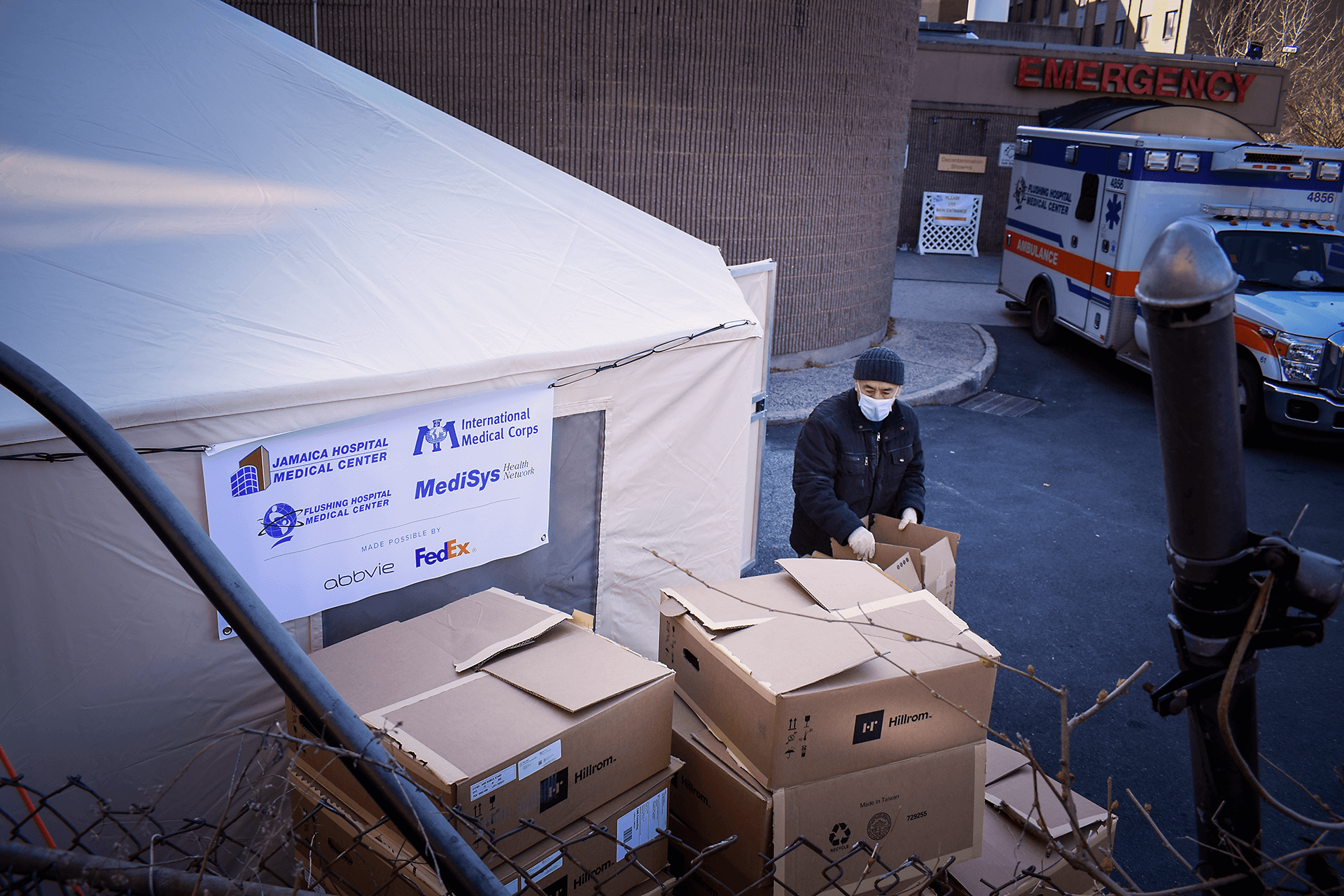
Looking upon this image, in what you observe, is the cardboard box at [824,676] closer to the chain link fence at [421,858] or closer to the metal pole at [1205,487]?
the chain link fence at [421,858]

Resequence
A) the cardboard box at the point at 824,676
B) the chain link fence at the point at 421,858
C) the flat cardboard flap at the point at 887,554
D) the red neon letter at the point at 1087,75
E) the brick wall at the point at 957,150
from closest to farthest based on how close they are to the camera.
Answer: the chain link fence at the point at 421,858, the cardboard box at the point at 824,676, the flat cardboard flap at the point at 887,554, the red neon letter at the point at 1087,75, the brick wall at the point at 957,150

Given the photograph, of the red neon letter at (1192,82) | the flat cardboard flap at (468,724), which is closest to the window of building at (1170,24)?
the red neon letter at (1192,82)

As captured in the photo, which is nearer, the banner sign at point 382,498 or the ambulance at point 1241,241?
the banner sign at point 382,498

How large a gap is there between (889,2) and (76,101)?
938 centimetres

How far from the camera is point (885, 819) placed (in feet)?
8.63

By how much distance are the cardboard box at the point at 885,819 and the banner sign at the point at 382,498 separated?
1.76 meters

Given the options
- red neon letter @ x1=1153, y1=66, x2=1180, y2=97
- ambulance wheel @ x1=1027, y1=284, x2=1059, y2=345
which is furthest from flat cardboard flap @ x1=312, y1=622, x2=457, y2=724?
red neon letter @ x1=1153, y1=66, x2=1180, y2=97

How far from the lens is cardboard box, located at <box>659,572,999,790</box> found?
8.17 feet

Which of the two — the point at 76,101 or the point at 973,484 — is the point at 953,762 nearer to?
the point at 76,101

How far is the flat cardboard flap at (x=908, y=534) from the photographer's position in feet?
14.3

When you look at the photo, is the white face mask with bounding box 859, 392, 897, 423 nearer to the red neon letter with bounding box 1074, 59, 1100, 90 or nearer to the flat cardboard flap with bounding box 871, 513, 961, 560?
the flat cardboard flap with bounding box 871, 513, 961, 560

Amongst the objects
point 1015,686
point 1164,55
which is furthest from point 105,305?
point 1164,55

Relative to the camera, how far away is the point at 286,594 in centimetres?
324

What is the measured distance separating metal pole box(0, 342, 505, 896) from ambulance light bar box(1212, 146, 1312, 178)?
1174 centimetres
